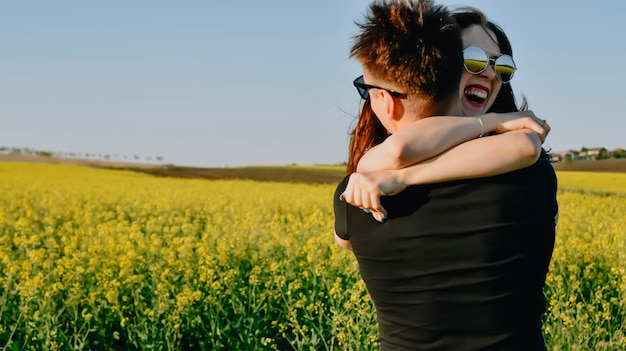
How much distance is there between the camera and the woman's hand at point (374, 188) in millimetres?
1409

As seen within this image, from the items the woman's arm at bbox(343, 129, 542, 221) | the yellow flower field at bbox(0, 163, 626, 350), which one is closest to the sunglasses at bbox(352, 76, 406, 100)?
the woman's arm at bbox(343, 129, 542, 221)

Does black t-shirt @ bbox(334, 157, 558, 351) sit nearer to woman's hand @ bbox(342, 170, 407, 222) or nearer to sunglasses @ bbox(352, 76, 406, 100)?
woman's hand @ bbox(342, 170, 407, 222)

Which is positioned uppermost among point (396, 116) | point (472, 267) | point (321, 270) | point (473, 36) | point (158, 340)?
point (473, 36)

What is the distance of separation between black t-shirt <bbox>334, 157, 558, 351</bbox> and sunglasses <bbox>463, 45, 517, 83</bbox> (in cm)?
25

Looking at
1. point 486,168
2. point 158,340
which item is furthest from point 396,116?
point 158,340

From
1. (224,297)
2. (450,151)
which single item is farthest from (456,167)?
(224,297)

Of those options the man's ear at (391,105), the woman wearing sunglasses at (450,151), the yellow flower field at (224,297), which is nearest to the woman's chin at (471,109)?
the woman wearing sunglasses at (450,151)

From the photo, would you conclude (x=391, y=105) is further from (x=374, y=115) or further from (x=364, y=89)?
(x=374, y=115)

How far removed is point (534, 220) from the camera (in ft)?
4.85

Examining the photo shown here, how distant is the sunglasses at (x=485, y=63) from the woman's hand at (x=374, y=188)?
0.31m

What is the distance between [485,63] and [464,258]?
1.44ft

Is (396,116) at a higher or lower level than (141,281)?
higher

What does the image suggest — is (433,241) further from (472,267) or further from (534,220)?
(534,220)

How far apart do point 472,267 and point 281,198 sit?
14.3 metres
